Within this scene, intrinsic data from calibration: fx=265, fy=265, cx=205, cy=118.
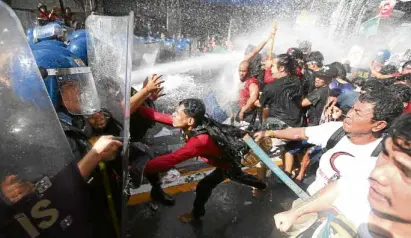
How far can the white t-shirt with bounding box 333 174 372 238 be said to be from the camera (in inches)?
54.4

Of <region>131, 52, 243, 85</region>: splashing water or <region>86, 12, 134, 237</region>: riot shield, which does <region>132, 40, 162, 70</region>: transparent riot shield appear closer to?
<region>86, 12, 134, 237</region>: riot shield

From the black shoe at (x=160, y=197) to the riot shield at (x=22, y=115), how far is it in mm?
2205

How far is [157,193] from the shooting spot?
10.4 ft

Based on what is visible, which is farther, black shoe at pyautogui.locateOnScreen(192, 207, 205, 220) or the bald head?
the bald head

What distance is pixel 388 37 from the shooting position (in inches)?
557

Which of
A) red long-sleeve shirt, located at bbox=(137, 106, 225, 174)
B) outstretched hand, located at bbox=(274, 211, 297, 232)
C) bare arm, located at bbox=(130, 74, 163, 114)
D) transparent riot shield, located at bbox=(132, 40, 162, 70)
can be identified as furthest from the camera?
Answer: transparent riot shield, located at bbox=(132, 40, 162, 70)

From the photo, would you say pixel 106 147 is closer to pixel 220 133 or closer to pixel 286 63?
pixel 220 133

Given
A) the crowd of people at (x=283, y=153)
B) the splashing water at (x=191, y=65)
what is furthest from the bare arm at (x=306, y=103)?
the splashing water at (x=191, y=65)

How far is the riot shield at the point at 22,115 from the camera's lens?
921 mm

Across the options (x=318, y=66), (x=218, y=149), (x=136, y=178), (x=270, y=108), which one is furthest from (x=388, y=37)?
(x=136, y=178)

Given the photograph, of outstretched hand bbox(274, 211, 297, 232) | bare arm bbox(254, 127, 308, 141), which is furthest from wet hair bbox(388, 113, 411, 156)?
bare arm bbox(254, 127, 308, 141)

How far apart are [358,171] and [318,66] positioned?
3.87m

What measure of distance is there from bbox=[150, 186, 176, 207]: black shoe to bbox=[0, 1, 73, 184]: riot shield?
86.8 inches

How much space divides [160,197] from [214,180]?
77 cm
